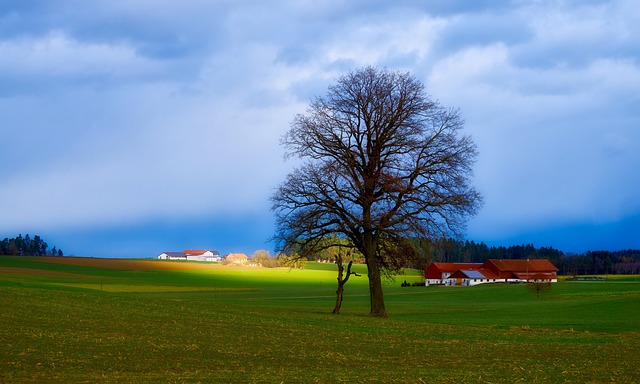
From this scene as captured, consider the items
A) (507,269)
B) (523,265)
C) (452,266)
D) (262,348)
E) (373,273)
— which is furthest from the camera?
(452,266)

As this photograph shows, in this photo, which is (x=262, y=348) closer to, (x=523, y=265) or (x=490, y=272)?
(x=490, y=272)

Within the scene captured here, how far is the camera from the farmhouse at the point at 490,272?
148 metres

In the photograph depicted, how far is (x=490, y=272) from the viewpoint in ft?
504

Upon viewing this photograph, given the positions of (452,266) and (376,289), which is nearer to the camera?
(376,289)

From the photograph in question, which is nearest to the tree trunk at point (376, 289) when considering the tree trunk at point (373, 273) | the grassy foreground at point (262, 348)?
the tree trunk at point (373, 273)

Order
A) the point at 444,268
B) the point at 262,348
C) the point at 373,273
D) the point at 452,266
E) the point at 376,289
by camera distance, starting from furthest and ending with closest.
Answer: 1. the point at 452,266
2. the point at 444,268
3. the point at 376,289
4. the point at 373,273
5. the point at 262,348

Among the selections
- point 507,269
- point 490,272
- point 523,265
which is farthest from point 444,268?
point 523,265

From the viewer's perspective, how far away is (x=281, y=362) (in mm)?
20578

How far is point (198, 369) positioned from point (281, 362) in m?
2.92

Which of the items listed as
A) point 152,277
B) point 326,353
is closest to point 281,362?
point 326,353

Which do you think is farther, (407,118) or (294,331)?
(407,118)

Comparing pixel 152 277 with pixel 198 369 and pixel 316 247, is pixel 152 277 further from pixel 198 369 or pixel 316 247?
pixel 198 369

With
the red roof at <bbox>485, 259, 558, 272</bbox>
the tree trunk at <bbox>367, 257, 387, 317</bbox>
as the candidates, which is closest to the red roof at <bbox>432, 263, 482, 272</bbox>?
the red roof at <bbox>485, 259, 558, 272</bbox>

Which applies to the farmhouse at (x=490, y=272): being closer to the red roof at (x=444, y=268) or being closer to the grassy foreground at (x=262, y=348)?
the red roof at (x=444, y=268)
